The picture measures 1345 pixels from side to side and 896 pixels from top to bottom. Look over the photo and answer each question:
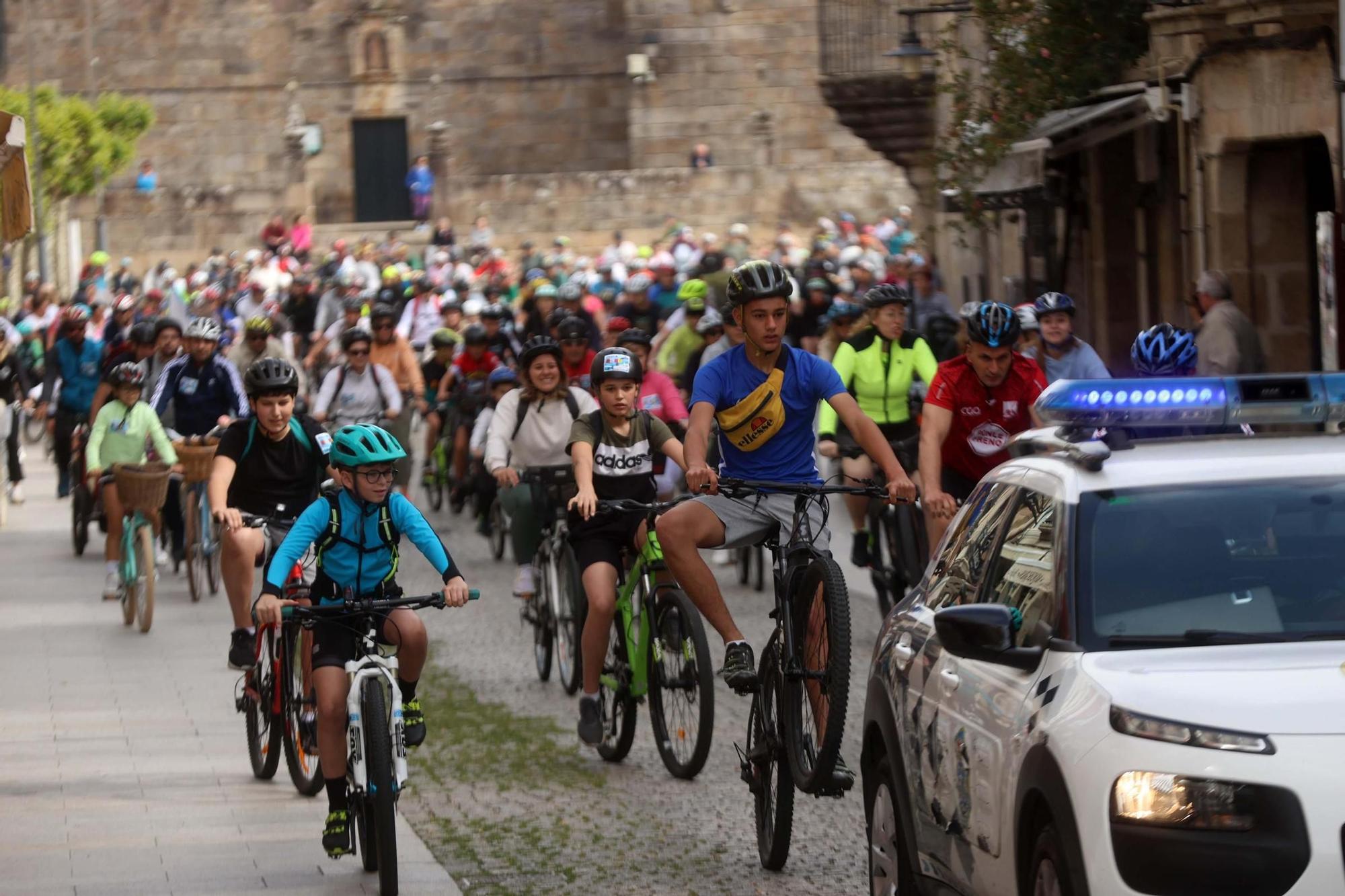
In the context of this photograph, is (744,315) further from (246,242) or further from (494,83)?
(494,83)

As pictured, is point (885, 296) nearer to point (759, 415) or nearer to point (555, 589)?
point (555, 589)

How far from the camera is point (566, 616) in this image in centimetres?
1160

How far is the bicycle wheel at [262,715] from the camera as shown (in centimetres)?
920

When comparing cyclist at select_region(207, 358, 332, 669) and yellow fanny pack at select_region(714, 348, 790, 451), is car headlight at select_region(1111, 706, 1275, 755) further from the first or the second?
cyclist at select_region(207, 358, 332, 669)

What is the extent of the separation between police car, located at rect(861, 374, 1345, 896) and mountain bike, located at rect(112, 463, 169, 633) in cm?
861

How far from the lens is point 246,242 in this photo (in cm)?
5494

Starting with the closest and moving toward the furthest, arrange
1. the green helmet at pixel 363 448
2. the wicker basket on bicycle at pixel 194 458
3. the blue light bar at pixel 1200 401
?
the blue light bar at pixel 1200 401, the green helmet at pixel 363 448, the wicker basket on bicycle at pixel 194 458

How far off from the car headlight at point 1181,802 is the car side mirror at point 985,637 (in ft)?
2.03

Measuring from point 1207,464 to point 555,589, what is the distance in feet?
21.2

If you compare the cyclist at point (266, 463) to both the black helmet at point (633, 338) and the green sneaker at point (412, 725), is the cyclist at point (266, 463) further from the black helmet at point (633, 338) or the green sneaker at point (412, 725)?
the black helmet at point (633, 338)

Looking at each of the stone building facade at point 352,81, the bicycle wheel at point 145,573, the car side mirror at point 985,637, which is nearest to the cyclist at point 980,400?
the car side mirror at point 985,637

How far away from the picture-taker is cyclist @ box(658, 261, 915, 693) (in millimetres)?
8062

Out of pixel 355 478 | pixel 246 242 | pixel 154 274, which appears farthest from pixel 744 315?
pixel 246 242

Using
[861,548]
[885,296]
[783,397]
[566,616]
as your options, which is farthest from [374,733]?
[885,296]
